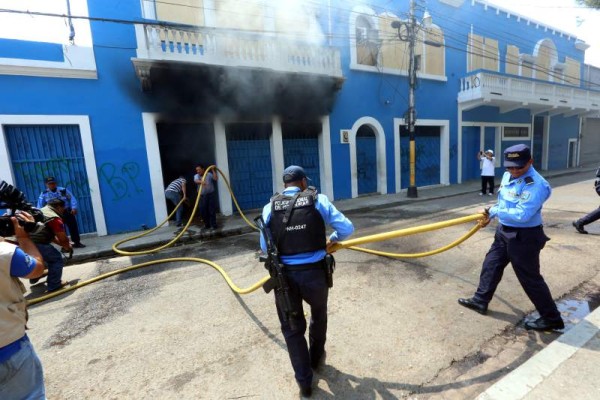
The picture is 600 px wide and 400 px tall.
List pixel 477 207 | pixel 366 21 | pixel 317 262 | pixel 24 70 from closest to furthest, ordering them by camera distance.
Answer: pixel 317 262 < pixel 24 70 < pixel 477 207 < pixel 366 21

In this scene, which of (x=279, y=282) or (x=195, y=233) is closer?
(x=279, y=282)

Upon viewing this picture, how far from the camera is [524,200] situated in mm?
2479

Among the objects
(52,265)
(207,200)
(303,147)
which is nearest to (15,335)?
(52,265)

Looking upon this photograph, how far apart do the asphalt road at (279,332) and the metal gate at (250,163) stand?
4.49m

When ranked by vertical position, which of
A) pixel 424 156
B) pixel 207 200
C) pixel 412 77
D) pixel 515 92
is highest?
pixel 412 77

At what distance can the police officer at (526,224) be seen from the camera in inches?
97.7

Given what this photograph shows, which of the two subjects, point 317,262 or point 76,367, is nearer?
point 317,262

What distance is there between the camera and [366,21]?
10.8 meters

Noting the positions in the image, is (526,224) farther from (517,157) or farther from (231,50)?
(231,50)

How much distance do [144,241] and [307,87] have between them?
6115mm

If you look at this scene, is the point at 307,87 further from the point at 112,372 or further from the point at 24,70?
the point at 112,372

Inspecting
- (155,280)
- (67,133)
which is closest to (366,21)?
(67,133)

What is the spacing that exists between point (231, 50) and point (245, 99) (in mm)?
1249

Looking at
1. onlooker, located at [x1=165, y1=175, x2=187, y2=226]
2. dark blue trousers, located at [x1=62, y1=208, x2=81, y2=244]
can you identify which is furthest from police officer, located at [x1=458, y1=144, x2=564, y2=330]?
dark blue trousers, located at [x1=62, y1=208, x2=81, y2=244]
